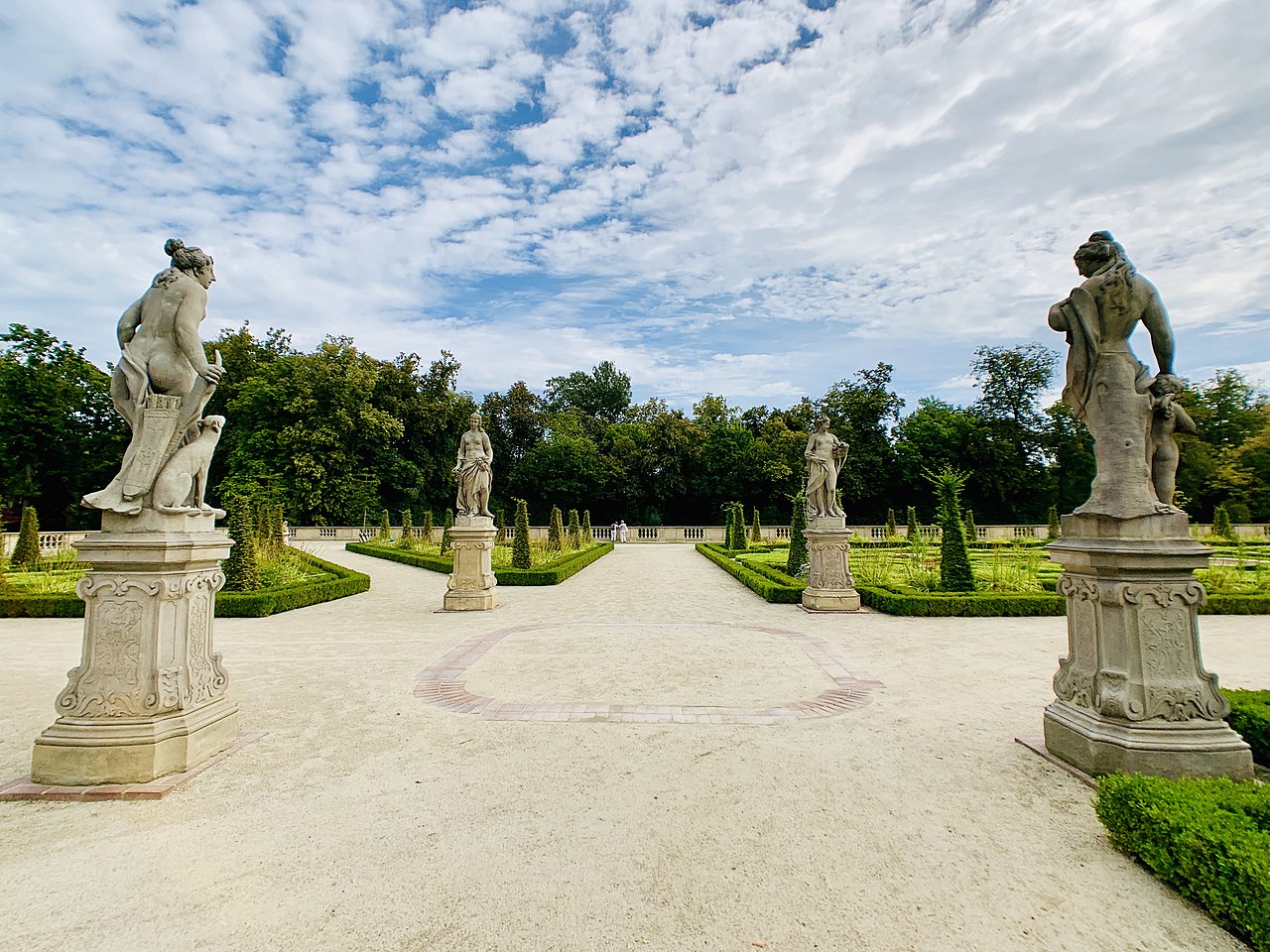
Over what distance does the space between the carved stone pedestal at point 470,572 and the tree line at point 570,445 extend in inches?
983

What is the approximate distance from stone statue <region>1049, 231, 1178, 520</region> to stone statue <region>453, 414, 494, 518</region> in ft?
33.2

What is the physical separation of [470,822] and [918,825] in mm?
2566

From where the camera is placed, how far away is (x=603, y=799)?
3857 mm

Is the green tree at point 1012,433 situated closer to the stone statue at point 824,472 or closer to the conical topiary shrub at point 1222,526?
the conical topiary shrub at point 1222,526

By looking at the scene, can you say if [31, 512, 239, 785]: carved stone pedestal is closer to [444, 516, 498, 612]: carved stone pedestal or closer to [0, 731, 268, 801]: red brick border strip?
[0, 731, 268, 801]: red brick border strip

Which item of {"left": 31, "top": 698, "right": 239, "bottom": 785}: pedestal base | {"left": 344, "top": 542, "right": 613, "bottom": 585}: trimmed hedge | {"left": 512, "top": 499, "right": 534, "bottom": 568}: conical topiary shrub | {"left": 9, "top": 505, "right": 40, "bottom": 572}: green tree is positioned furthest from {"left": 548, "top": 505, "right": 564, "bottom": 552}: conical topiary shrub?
{"left": 31, "top": 698, "right": 239, "bottom": 785}: pedestal base

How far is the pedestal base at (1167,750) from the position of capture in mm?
3748

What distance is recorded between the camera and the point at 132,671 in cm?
414

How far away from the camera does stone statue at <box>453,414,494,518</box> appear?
41.2 feet

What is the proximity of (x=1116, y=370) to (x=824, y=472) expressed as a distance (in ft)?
25.6

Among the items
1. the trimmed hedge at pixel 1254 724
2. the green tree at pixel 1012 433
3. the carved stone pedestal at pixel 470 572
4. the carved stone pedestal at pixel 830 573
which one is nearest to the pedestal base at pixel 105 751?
the trimmed hedge at pixel 1254 724

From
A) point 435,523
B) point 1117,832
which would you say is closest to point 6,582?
point 1117,832

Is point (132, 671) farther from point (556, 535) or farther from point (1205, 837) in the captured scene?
point (556, 535)

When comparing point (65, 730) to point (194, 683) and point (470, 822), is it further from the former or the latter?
point (470, 822)
